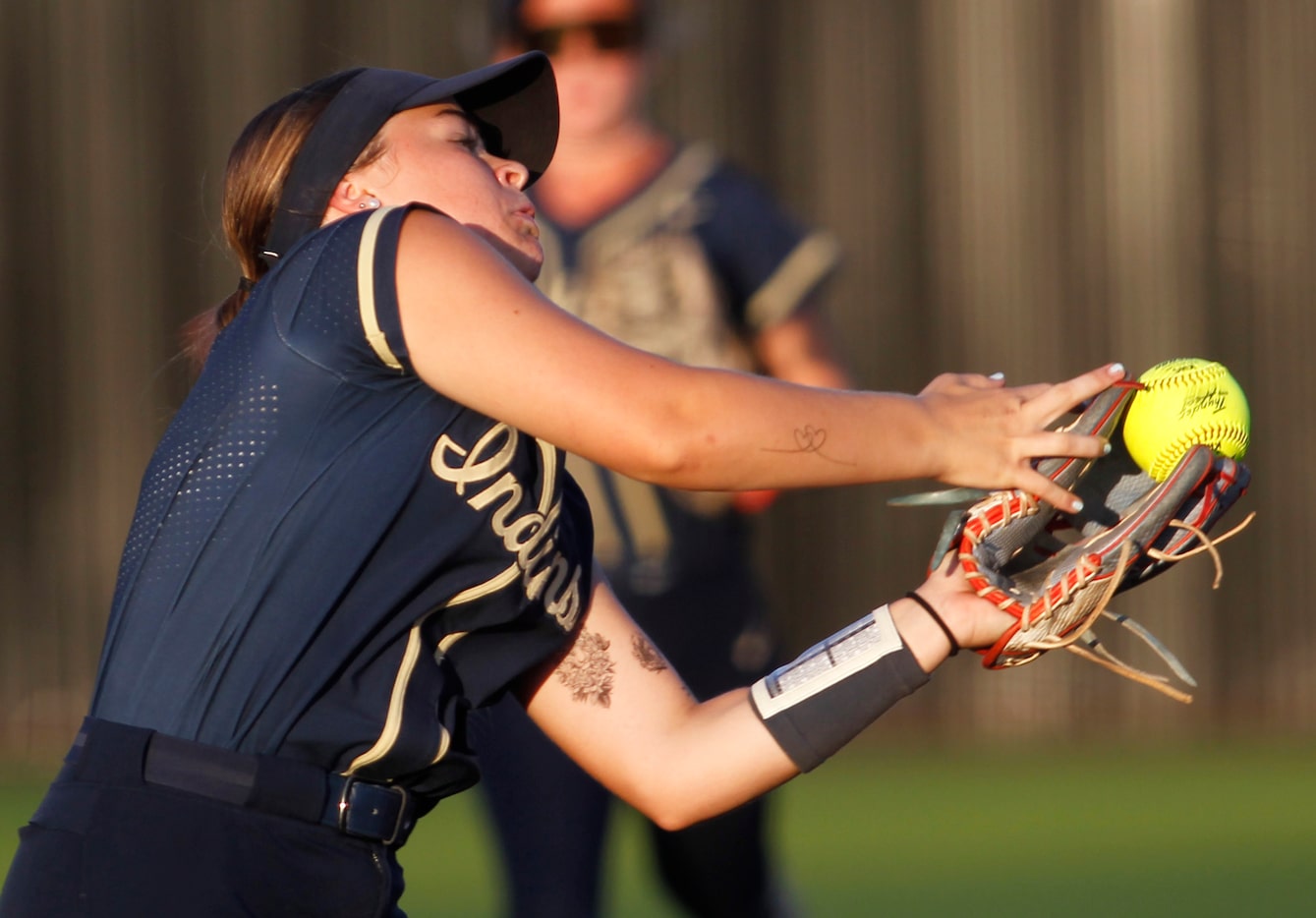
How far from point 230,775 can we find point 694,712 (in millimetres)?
729

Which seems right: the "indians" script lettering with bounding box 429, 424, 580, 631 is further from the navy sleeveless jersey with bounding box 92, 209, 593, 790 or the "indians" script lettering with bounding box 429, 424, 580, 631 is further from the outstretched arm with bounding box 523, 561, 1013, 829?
the outstretched arm with bounding box 523, 561, 1013, 829

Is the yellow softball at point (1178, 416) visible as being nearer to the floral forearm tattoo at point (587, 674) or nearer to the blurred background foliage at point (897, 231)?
the floral forearm tattoo at point (587, 674)

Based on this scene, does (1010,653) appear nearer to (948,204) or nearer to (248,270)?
(248,270)

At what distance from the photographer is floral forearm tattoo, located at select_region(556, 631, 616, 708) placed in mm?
2365

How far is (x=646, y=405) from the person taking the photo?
6.09 ft

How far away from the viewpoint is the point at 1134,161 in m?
7.75

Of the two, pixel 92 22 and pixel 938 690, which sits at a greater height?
pixel 92 22

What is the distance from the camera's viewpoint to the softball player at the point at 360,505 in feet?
6.07

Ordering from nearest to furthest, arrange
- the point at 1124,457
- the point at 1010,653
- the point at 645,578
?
1. the point at 1010,653
2. the point at 1124,457
3. the point at 645,578

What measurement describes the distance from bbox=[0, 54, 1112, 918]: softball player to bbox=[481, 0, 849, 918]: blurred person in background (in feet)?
4.78

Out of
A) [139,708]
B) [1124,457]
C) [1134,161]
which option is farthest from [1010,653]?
[1134,161]

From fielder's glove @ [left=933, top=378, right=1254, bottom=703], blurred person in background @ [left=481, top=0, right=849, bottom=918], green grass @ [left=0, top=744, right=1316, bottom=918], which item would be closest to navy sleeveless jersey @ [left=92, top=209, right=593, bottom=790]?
fielder's glove @ [left=933, top=378, right=1254, bottom=703]

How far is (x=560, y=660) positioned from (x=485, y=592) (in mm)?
318

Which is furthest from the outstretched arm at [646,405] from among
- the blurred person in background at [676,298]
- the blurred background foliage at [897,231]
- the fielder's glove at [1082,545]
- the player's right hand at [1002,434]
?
the blurred background foliage at [897,231]
